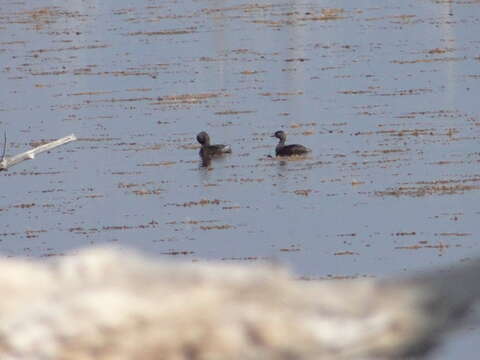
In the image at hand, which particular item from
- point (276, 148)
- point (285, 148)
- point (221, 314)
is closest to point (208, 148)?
point (276, 148)

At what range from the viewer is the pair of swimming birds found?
25473mm

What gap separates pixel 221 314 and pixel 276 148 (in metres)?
24.8

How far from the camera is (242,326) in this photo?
1.12m

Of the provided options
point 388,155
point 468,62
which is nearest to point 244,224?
point 388,155

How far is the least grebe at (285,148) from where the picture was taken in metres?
25.4

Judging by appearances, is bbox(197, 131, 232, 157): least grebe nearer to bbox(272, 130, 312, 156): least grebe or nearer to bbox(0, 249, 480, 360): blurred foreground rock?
bbox(272, 130, 312, 156): least grebe

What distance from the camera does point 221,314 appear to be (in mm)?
1125

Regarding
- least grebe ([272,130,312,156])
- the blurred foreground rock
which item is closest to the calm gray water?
least grebe ([272,130,312,156])

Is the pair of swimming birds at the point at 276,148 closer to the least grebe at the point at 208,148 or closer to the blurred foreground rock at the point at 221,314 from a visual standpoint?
the least grebe at the point at 208,148

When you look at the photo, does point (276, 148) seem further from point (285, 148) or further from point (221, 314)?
point (221, 314)

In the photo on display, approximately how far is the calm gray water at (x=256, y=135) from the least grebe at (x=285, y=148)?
20cm

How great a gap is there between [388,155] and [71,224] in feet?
21.1

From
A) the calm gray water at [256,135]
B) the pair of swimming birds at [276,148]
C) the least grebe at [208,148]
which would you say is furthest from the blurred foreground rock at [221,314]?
the least grebe at [208,148]

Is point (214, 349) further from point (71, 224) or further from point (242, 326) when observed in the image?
point (71, 224)
